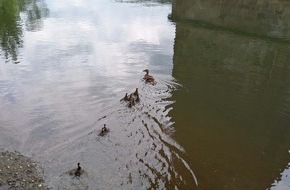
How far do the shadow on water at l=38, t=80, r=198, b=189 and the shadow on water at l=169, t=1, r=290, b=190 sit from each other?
2.91ft

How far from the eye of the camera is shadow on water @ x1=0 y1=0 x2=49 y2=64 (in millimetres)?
31219

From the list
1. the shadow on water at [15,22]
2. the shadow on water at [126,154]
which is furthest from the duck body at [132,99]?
the shadow on water at [15,22]

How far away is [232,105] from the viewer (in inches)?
879

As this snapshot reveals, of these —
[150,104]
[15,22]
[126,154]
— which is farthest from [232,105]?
[15,22]

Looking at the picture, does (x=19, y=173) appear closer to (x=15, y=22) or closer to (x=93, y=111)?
(x=93, y=111)

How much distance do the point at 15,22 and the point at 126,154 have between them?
34.0 meters

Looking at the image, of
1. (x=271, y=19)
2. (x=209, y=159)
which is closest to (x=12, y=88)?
(x=209, y=159)

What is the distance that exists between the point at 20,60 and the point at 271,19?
35.9m

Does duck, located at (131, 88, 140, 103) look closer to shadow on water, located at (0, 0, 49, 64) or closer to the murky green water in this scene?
the murky green water

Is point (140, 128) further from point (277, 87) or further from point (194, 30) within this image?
point (194, 30)

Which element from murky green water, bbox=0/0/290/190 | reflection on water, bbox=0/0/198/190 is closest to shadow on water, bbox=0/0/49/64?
murky green water, bbox=0/0/290/190

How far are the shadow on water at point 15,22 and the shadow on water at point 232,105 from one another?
14.4 meters

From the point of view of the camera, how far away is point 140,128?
17719 mm

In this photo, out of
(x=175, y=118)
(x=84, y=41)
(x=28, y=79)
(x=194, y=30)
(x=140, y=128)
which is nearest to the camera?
(x=140, y=128)
